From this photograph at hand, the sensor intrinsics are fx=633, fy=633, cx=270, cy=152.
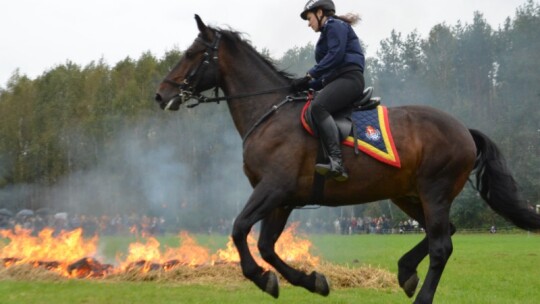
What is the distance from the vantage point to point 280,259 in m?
8.27

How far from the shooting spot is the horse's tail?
9.13 metres

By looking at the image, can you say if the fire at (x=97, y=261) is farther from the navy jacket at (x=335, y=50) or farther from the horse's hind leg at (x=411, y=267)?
the navy jacket at (x=335, y=50)

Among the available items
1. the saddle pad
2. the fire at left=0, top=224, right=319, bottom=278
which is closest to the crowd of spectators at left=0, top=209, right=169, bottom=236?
the fire at left=0, top=224, right=319, bottom=278

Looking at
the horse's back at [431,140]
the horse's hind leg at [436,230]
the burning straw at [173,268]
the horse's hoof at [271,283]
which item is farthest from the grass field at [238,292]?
the horse's back at [431,140]

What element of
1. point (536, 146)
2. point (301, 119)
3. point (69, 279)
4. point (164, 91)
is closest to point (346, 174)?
point (301, 119)

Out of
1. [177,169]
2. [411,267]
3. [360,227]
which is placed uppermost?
[411,267]

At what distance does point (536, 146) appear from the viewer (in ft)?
186

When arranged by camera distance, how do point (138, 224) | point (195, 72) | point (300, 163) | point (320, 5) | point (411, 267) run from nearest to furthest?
point (300, 163) → point (320, 5) → point (195, 72) → point (411, 267) → point (138, 224)

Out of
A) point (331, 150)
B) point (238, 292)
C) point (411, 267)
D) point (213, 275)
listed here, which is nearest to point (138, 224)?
point (213, 275)

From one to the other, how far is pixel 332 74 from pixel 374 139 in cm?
104

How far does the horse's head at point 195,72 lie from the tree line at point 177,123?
3538 cm

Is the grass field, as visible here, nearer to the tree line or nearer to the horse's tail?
the horse's tail

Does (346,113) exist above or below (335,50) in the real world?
below

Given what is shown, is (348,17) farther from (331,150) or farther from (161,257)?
(161,257)
